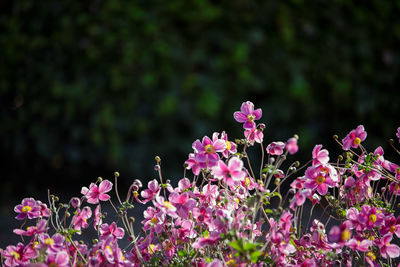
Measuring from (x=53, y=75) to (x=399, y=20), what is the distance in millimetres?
2837

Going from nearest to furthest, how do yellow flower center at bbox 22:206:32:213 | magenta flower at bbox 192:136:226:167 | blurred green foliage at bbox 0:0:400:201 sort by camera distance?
magenta flower at bbox 192:136:226:167
yellow flower center at bbox 22:206:32:213
blurred green foliage at bbox 0:0:400:201

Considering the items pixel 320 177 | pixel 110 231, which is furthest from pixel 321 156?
pixel 110 231

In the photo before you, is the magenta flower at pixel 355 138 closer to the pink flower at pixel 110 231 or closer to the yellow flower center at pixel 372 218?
the yellow flower center at pixel 372 218

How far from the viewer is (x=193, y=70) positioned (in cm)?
365

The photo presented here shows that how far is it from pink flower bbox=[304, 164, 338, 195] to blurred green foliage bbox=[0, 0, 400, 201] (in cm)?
242

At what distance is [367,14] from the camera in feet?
11.9

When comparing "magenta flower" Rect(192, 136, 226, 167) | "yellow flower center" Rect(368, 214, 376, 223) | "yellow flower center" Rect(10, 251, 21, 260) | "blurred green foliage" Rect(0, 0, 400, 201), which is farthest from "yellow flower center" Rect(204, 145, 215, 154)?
"blurred green foliage" Rect(0, 0, 400, 201)

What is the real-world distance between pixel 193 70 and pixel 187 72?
0.19 ft

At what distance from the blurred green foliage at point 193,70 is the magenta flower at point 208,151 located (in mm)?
2405

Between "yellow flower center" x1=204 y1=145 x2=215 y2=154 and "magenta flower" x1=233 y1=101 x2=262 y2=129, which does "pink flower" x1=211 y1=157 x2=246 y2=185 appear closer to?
"yellow flower center" x1=204 y1=145 x2=215 y2=154

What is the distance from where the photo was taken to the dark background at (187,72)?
3.60 m

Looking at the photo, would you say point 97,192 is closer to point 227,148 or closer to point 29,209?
point 29,209

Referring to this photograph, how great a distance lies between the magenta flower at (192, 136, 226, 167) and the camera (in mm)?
1049

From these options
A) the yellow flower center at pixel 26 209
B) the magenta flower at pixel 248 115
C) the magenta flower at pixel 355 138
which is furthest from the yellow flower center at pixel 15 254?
the magenta flower at pixel 355 138
